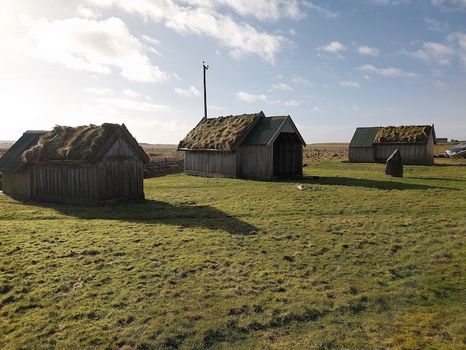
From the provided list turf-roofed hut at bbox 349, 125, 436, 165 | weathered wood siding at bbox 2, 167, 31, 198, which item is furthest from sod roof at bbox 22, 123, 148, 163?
turf-roofed hut at bbox 349, 125, 436, 165

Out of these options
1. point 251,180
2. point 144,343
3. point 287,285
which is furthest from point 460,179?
point 144,343

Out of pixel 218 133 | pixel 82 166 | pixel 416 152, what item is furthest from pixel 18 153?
pixel 416 152

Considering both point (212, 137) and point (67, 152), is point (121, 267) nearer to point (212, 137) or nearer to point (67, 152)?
point (67, 152)

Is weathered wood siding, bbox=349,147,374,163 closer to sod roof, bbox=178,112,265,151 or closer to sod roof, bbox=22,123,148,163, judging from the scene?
sod roof, bbox=178,112,265,151

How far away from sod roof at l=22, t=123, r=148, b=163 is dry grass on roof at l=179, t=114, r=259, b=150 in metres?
10.7

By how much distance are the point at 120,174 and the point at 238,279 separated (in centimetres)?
1391

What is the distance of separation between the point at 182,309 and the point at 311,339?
280 centimetres

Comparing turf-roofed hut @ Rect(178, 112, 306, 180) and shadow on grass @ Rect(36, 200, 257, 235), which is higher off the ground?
turf-roofed hut @ Rect(178, 112, 306, 180)

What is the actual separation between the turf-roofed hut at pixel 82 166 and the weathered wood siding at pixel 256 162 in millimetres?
11077

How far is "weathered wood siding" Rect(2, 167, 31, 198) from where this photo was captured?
23375mm

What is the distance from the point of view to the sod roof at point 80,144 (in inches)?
810

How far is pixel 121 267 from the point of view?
34.4 ft

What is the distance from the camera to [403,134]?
44.3 meters

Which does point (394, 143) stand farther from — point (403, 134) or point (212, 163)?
point (212, 163)
